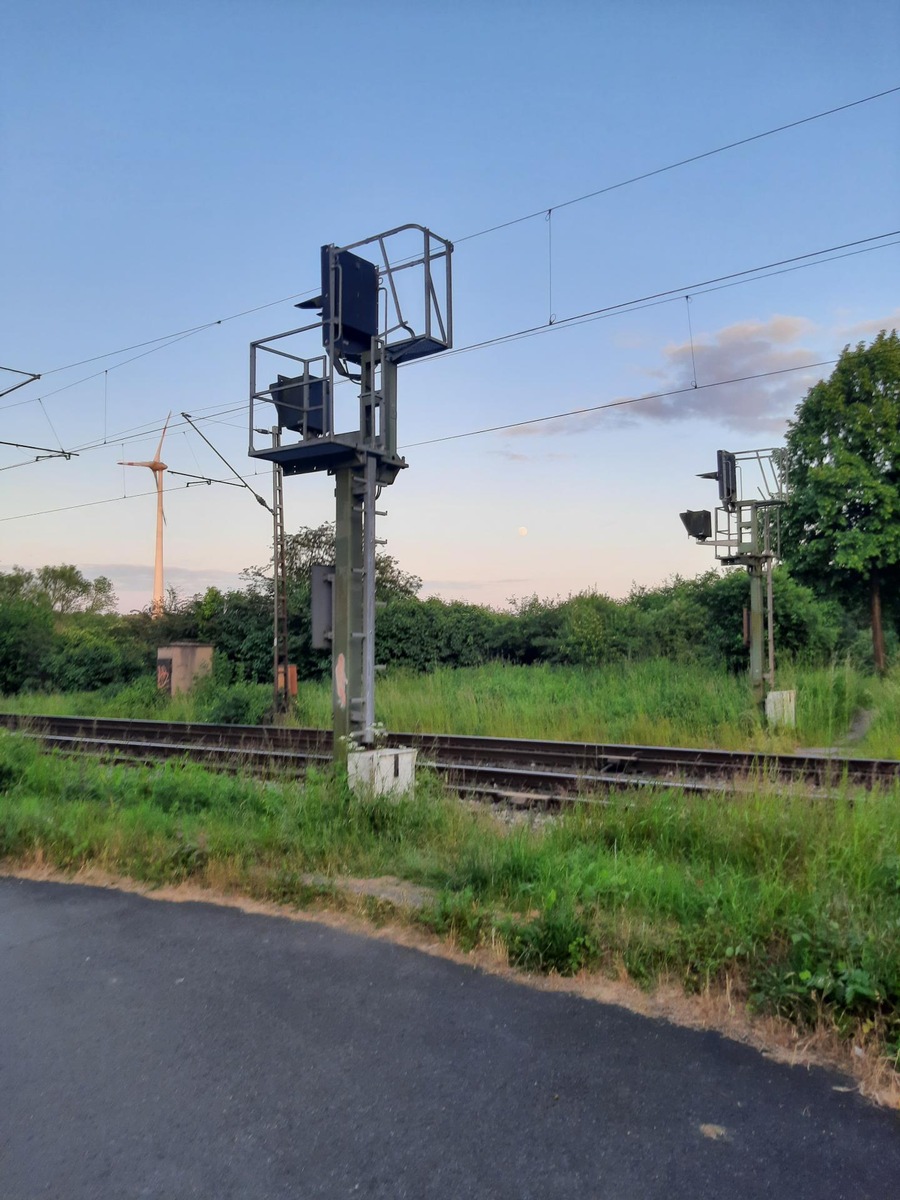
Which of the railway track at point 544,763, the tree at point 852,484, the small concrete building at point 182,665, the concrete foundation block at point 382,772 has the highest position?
the tree at point 852,484

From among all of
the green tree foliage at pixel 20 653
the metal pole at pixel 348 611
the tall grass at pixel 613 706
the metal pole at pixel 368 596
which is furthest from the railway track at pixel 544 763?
the green tree foliage at pixel 20 653

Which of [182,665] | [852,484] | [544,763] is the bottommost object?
[544,763]

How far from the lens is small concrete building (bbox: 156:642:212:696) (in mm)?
26000

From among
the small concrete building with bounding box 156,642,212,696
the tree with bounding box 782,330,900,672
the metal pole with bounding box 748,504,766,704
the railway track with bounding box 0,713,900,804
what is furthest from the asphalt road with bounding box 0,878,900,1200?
the tree with bounding box 782,330,900,672

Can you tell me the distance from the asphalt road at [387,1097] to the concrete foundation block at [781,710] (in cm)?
1098

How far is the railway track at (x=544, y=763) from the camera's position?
31.7ft

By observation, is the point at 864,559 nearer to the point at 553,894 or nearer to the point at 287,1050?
the point at 553,894

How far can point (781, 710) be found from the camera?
1477 centimetres

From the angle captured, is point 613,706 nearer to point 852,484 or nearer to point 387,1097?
point 852,484

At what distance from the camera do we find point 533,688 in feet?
68.0

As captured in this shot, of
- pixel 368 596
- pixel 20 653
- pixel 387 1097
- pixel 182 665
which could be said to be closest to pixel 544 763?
pixel 368 596

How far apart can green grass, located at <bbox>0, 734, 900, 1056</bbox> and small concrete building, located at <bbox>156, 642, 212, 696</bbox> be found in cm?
1670

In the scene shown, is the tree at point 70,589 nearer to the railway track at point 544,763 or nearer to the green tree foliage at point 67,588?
the green tree foliage at point 67,588

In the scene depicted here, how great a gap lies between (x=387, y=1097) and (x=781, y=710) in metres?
12.7
